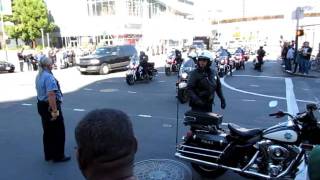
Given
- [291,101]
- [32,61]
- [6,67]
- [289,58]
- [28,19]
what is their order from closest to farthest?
[291,101], [289,58], [6,67], [32,61], [28,19]

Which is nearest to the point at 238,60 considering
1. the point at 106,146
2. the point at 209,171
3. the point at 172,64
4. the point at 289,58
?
the point at 289,58

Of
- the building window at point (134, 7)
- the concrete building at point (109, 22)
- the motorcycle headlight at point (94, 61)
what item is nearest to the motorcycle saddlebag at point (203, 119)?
the motorcycle headlight at point (94, 61)

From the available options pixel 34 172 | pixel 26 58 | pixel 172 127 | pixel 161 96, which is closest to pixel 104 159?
pixel 34 172

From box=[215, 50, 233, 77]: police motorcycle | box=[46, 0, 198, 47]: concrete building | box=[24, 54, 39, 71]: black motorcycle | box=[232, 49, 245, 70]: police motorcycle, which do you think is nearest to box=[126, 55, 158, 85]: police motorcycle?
box=[215, 50, 233, 77]: police motorcycle

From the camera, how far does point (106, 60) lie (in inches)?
1046

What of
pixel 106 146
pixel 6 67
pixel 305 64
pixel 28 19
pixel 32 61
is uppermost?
pixel 28 19

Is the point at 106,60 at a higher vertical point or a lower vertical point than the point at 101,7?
lower

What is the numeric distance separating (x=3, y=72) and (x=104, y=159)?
32.1 m

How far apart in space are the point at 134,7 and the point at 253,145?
59136 mm

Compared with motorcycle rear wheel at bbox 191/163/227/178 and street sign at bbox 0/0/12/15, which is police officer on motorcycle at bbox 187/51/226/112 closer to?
motorcycle rear wheel at bbox 191/163/227/178

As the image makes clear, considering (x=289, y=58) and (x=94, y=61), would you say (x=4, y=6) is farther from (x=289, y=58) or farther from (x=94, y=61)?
(x=289, y=58)

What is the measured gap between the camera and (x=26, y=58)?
112 feet

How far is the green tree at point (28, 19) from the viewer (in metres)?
59.5

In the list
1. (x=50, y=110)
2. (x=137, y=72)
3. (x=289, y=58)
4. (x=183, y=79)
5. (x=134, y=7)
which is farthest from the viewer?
(x=134, y=7)
